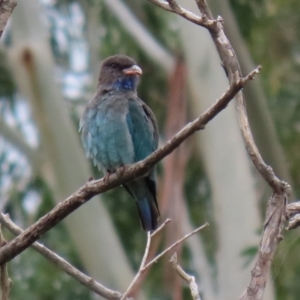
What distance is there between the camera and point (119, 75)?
578 cm

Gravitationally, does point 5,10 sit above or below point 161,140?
below

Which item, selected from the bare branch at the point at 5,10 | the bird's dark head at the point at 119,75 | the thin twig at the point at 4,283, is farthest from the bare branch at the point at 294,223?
the bird's dark head at the point at 119,75

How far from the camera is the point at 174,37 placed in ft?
44.1

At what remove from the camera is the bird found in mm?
5270

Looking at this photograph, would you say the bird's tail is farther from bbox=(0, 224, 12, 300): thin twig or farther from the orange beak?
bbox=(0, 224, 12, 300): thin twig

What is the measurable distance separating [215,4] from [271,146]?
1.68 meters

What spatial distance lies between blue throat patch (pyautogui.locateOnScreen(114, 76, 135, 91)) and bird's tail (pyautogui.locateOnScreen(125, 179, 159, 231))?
0.68 m

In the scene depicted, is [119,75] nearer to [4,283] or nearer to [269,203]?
[4,283]

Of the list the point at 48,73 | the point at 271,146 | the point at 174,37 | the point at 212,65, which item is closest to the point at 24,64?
the point at 48,73

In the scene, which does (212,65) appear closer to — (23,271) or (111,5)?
(111,5)

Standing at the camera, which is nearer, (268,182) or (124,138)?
(268,182)

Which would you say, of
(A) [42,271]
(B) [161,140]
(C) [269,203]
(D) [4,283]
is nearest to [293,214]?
(C) [269,203]

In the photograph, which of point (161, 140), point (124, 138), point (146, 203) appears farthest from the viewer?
point (161, 140)

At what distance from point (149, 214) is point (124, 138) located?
0.50m
